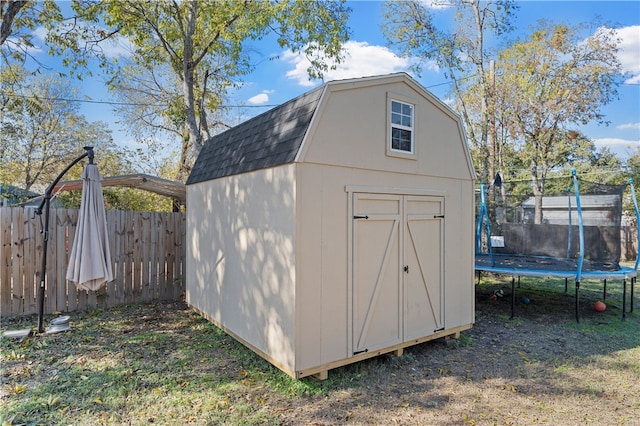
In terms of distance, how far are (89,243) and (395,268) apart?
4225 mm

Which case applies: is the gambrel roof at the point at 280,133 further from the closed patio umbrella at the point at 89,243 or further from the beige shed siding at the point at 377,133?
the closed patio umbrella at the point at 89,243

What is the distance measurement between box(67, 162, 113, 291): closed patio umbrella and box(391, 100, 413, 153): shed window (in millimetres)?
4136

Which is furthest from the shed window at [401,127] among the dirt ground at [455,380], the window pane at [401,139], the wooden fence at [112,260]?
the wooden fence at [112,260]

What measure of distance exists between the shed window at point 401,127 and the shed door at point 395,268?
601 millimetres

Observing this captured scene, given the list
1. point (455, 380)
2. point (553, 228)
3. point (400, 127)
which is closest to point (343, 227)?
point (400, 127)

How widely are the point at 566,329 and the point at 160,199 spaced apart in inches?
393

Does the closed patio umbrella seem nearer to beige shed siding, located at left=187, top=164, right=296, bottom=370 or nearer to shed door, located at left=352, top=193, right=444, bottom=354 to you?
beige shed siding, located at left=187, top=164, right=296, bottom=370

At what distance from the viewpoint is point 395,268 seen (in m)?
4.02

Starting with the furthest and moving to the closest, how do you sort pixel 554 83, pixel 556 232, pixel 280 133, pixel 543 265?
pixel 554 83 < pixel 556 232 < pixel 543 265 < pixel 280 133

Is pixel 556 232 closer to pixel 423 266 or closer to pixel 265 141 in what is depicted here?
pixel 423 266

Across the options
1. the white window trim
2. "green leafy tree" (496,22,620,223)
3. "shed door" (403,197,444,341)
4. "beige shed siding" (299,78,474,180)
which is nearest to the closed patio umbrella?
"beige shed siding" (299,78,474,180)

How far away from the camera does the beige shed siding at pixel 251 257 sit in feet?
10.9

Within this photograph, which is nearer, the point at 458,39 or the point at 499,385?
the point at 499,385

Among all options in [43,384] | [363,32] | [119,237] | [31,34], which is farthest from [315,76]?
[43,384]
